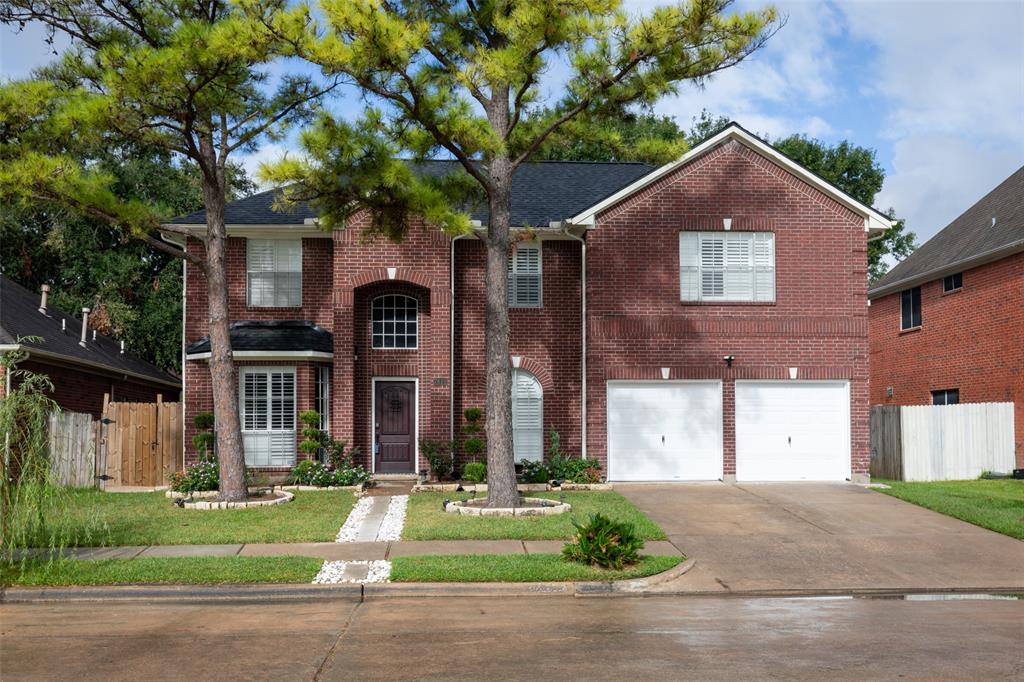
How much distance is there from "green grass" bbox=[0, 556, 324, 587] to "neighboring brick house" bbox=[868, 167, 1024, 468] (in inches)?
731

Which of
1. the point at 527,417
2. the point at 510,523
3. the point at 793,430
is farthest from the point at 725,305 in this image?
the point at 510,523


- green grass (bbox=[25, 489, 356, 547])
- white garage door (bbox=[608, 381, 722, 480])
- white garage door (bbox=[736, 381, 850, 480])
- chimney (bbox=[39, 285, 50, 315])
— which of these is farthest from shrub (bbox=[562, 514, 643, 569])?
chimney (bbox=[39, 285, 50, 315])

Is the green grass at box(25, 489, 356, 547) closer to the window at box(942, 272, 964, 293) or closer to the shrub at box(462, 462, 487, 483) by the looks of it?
the shrub at box(462, 462, 487, 483)

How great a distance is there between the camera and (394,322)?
21047 millimetres

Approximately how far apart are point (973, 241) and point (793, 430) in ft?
31.7

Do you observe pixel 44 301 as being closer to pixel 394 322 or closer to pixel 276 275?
pixel 276 275

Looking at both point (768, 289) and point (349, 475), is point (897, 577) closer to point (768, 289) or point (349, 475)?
point (768, 289)

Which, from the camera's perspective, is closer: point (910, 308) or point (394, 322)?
point (394, 322)

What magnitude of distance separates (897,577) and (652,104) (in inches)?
319

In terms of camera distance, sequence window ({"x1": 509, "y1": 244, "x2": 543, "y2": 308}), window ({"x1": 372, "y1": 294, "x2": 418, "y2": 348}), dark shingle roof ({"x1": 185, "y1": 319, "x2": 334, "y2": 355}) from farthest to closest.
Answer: window ({"x1": 372, "y1": 294, "x2": 418, "y2": 348}) → window ({"x1": 509, "y1": 244, "x2": 543, "y2": 308}) → dark shingle roof ({"x1": 185, "y1": 319, "x2": 334, "y2": 355})

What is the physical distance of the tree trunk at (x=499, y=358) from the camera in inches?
590

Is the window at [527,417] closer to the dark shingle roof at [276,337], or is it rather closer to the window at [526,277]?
the window at [526,277]

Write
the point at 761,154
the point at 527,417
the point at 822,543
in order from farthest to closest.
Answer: the point at 527,417, the point at 761,154, the point at 822,543

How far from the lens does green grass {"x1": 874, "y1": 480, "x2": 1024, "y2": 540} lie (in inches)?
572
